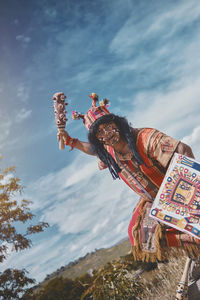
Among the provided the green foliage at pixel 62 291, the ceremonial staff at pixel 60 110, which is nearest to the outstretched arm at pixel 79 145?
the ceremonial staff at pixel 60 110

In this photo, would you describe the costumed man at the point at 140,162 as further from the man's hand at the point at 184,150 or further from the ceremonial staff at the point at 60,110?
the ceremonial staff at the point at 60,110

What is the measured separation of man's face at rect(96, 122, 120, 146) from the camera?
9.80 ft

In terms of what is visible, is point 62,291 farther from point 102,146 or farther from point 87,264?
point 87,264

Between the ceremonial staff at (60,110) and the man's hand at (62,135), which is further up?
the ceremonial staff at (60,110)

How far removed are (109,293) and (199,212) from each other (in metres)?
2.87

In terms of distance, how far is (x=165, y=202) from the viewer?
250 centimetres

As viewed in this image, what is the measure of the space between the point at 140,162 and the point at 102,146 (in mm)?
576

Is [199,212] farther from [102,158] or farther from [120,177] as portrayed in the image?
[102,158]

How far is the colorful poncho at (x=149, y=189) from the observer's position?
2686mm

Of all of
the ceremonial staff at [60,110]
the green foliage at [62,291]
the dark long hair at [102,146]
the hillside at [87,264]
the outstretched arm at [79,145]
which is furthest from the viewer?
the hillside at [87,264]

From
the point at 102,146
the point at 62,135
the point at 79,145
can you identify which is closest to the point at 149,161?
the point at 102,146

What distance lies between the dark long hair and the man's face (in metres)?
0.05

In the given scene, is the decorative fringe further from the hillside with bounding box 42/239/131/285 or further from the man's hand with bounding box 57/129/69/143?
the hillside with bounding box 42/239/131/285

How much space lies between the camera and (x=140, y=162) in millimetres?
2945
